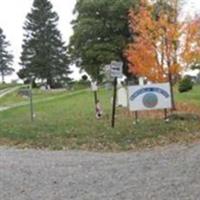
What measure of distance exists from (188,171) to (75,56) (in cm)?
6062

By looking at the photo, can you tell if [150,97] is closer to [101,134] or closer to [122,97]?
[101,134]

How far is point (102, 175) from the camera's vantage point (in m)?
11.8

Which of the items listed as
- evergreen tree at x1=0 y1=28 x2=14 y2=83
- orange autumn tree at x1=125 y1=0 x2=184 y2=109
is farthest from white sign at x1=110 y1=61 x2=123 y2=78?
evergreen tree at x1=0 y1=28 x2=14 y2=83

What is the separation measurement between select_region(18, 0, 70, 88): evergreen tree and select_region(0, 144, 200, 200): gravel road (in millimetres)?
71380

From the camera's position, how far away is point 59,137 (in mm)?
18312

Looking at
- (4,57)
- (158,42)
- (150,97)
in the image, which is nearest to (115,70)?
(150,97)

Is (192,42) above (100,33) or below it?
below

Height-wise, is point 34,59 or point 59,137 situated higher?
point 34,59

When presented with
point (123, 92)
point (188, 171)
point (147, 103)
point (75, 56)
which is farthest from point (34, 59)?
point (188, 171)

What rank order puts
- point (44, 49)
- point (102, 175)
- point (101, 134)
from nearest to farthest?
1. point (102, 175)
2. point (101, 134)
3. point (44, 49)

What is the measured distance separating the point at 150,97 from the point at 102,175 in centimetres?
906

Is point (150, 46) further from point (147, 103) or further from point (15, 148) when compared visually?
point (15, 148)

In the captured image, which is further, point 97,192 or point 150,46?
point 150,46

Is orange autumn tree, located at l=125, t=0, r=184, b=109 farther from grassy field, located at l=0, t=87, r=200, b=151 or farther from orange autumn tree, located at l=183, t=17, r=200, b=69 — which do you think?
grassy field, located at l=0, t=87, r=200, b=151
